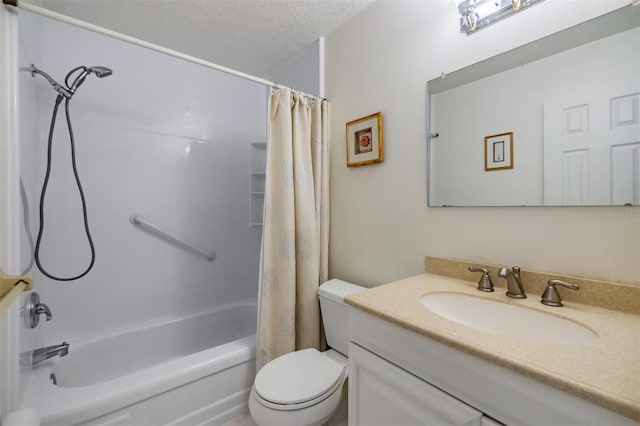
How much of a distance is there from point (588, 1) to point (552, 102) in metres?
0.31

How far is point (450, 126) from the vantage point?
121cm

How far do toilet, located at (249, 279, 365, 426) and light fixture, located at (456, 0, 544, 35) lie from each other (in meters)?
1.31

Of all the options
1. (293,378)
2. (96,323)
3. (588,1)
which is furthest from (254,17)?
(96,323)

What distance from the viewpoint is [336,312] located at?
1.46m

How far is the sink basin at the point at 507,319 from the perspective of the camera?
759mm

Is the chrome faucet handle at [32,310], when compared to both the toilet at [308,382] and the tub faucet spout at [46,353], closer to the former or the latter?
the tub faucet spout at [46,353]

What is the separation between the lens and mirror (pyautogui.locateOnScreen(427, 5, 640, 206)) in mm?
812

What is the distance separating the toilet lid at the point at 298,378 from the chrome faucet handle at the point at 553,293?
0.86 m

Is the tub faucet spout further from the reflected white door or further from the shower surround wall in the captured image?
the reflected white door

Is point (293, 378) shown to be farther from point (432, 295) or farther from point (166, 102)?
point (166, 102)

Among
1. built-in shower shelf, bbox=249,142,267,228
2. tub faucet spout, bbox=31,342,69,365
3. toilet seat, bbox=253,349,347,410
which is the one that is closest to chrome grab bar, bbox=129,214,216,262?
built-in shower shelf, bbox=249,142,267,228

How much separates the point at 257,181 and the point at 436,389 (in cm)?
211

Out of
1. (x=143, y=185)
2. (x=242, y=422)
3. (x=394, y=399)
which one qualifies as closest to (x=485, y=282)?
(x=394, y=399)

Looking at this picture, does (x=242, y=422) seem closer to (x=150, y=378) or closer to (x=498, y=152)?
(x=150, y=378)
